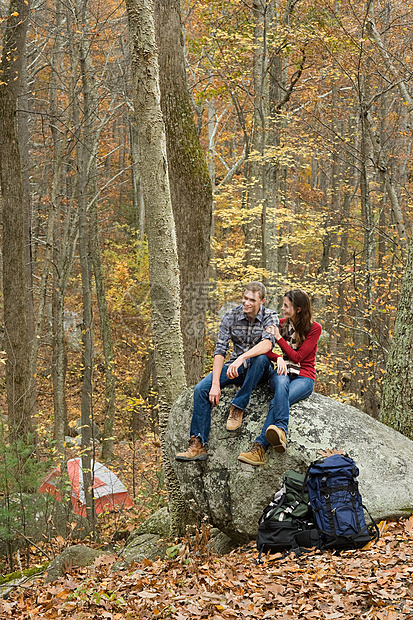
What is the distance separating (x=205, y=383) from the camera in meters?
5.16

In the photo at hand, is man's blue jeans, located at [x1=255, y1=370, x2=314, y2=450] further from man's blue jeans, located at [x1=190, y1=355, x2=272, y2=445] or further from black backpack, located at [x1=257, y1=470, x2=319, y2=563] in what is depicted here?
black backpack, located at [x1=257, y1=470, x2=319, y2=563]

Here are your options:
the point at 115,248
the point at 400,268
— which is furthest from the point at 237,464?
the point at 115,248

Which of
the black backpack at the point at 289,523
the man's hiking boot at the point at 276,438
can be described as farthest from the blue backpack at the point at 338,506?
the man's hiking boot at the point at 276,438

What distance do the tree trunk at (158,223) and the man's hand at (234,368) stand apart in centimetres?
81

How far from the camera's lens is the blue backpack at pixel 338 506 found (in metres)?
4.24

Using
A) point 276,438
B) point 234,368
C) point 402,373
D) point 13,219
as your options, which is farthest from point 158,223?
point 13,219

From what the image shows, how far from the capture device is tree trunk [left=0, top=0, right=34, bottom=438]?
29.4ft

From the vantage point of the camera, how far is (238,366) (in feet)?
16.4

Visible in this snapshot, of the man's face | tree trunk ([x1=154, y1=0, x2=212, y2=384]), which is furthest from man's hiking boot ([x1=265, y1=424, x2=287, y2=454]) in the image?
tree trunk ([x1=154, y1=0, x2=212, y2=384])

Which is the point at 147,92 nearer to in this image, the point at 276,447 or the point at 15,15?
the point at 276,447

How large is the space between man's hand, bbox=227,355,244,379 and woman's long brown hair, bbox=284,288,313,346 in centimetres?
69

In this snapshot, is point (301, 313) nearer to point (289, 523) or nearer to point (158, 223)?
point (158, 223)

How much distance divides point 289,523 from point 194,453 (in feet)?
3.70

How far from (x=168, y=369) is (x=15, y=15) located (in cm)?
692
